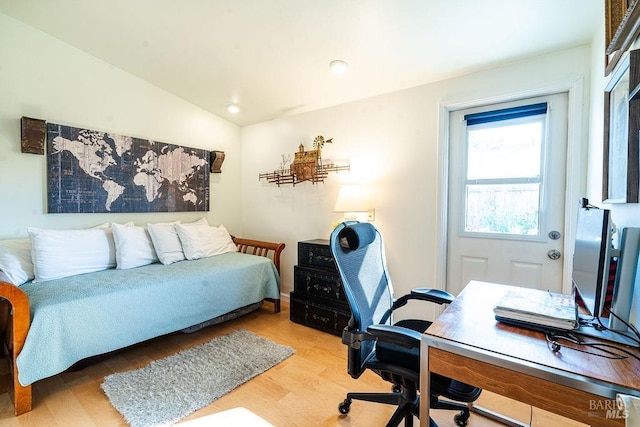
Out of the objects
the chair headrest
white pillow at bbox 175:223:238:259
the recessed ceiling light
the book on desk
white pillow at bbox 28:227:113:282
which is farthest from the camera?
→ white pillow at bbox 175:223:238:259

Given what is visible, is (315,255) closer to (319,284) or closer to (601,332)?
(319,284)

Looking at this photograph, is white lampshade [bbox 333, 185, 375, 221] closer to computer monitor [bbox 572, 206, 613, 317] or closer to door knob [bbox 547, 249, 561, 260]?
door knob [bbox 547, 249, 561, 260]

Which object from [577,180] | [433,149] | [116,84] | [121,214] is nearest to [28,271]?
[121,214]

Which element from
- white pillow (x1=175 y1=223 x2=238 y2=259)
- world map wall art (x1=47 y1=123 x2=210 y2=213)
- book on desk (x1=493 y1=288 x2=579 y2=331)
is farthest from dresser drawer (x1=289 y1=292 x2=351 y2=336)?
world map wall art (x1=47 y1=123 x2=210 y2=213)

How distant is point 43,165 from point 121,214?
2.39 ft

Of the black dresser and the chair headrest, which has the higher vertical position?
the chair headrest

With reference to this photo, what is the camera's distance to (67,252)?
2.33m

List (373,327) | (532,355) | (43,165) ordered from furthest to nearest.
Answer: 1. (43,165)
2. (373,327)
3. (532,355)

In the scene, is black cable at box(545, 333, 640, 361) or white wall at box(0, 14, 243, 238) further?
white wall at box(0, 14, 243, 238)

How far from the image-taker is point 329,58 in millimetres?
2324

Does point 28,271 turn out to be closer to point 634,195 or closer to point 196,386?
point 196,386

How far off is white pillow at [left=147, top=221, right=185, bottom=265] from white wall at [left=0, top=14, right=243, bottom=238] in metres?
0.39

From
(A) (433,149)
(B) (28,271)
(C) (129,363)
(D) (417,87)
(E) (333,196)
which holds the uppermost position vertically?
(D) (417,87)

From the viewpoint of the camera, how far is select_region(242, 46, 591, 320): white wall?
2.13m
